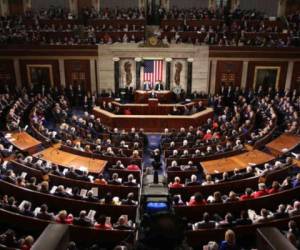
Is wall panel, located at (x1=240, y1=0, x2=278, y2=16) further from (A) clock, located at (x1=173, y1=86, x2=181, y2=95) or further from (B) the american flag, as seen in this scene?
(A) clock, located at (x1=173, y1=86, x2=181, y2=95)

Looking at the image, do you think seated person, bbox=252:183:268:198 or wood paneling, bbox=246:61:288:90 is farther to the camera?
wood paneling, bbox=246:61:288:90

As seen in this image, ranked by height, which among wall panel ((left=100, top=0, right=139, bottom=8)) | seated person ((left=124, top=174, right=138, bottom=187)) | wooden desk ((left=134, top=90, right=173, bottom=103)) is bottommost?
wooden desk ((left=134, top=90, right=173, bottom=103))

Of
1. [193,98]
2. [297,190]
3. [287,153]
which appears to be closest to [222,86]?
[193,98]

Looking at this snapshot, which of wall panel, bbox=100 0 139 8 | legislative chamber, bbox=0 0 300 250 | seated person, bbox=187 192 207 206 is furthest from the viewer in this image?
wall panel, bbox=100 0 139 8

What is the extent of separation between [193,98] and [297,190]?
12.1 metres

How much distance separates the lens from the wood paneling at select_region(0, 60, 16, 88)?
883 inches

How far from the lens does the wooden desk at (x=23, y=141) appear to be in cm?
1345

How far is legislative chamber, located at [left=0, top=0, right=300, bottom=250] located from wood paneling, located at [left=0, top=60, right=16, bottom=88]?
59 millimetres

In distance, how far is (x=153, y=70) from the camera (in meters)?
22.2

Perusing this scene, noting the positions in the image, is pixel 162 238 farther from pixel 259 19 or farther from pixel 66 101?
pixel 259 19

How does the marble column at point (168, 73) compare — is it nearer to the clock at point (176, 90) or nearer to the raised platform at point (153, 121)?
the clock at point (176, 90)

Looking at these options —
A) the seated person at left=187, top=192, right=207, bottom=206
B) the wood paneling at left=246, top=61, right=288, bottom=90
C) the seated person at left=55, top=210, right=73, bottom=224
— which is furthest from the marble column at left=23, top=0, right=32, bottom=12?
the seated person at left=187, top=192, right=207, bottom=206

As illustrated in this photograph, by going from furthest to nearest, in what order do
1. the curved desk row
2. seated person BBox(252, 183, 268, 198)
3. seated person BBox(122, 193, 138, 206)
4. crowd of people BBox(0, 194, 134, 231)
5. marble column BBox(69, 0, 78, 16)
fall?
marble column BBox(69, 0, 78, 16), the curved desk row, seated person BBox(252, 183, 268, 198), seated person BBox(122, 193, 138, 206), crowd of people BBox(0, 194, 134, 231)

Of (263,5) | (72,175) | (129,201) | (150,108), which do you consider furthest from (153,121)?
(263,5)
